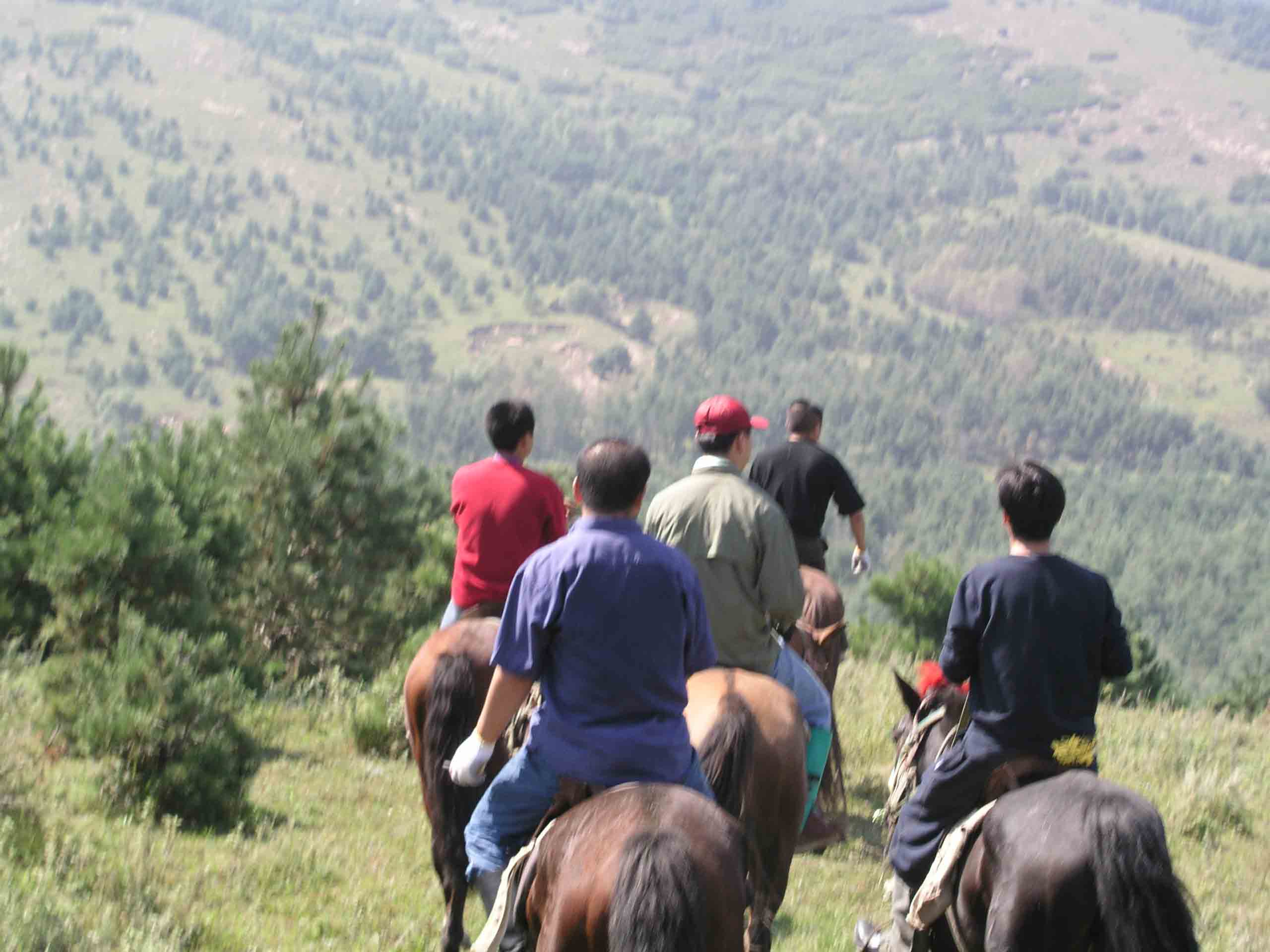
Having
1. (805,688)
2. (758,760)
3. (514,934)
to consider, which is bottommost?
(805,688)

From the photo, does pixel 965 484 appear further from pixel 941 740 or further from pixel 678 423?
pixel 941 740

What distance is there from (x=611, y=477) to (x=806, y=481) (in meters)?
4.48

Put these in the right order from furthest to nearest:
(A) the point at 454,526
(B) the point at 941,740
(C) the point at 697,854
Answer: (A) the point at 454,526, (B) the point at 941,740, (C) the point at 697,854

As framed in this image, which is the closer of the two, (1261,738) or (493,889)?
(493,889)

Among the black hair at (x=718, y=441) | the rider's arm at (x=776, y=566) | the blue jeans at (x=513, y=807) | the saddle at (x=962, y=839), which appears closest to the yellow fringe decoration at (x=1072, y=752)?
the saddle at (x=962, y=839)

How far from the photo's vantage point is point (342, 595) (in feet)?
42.3

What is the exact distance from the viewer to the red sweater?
642 centimetres

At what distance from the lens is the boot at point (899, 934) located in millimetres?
4816

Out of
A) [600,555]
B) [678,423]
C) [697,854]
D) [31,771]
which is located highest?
[600,555]

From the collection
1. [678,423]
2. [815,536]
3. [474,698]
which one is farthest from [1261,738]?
[678,423]

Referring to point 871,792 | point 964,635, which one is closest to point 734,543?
point 964,635

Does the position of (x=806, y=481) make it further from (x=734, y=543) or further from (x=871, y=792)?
(x=734, y=543)

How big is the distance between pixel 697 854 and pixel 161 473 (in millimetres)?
7310

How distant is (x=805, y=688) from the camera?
621cm
